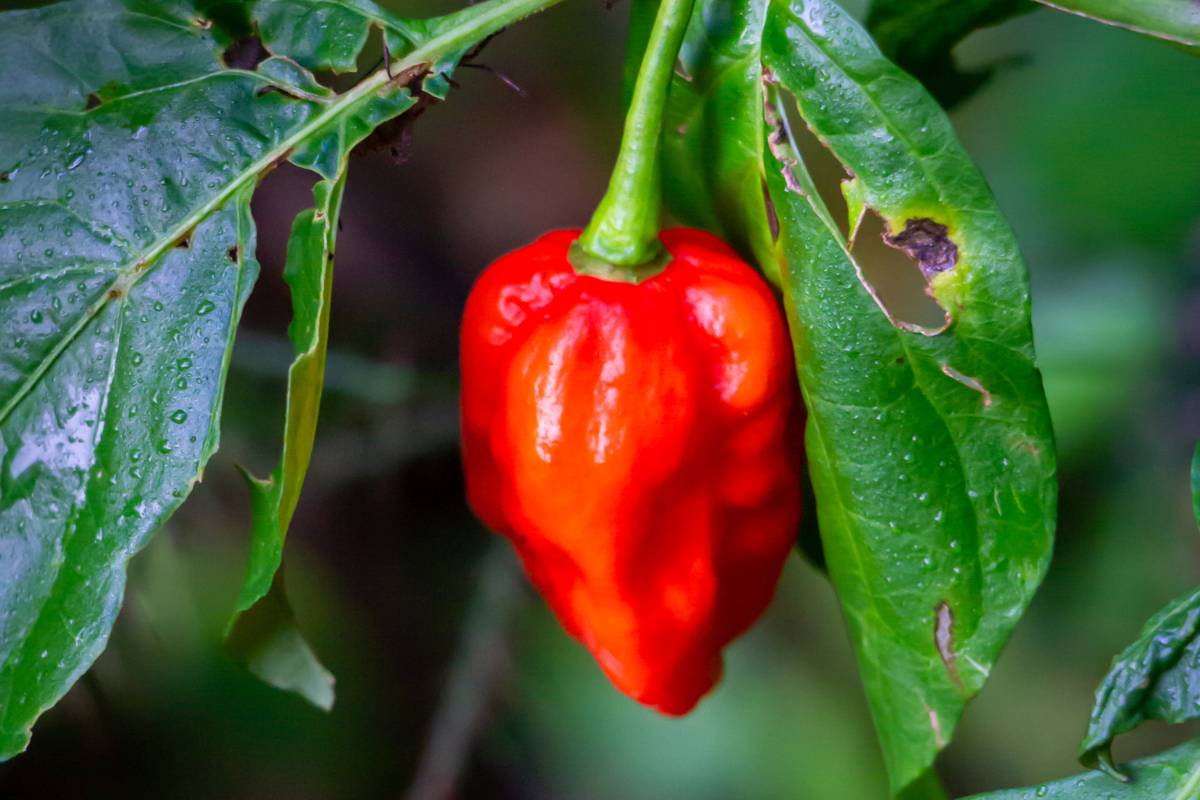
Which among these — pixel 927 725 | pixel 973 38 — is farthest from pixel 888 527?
pixel 973 38

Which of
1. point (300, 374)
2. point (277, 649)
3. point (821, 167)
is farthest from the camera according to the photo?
point (821, 167)

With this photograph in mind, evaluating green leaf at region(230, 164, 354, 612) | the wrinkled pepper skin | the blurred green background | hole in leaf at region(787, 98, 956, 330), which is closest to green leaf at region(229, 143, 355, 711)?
green leaf at region(230, 164, 354, 612)

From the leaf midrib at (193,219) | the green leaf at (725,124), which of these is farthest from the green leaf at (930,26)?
the leaf midrib at (193,219)

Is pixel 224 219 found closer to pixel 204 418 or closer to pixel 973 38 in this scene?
pixel 204 418

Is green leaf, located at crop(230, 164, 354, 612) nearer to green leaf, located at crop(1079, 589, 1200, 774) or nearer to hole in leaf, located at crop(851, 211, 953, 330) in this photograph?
green leaf, located at crop(1079, 589, 1200, 774)

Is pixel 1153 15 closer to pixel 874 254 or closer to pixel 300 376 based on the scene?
pixel 300 376

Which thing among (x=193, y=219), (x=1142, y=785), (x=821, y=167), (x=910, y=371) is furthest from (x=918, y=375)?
(x=821, y=167)
